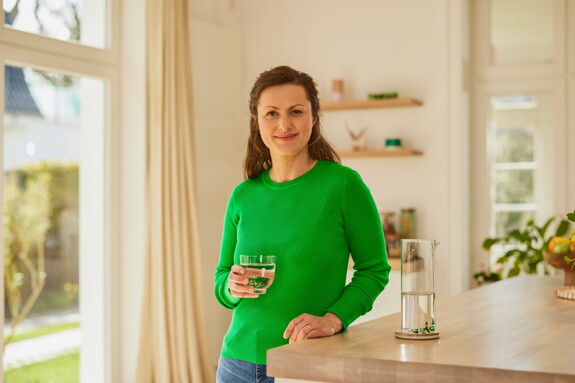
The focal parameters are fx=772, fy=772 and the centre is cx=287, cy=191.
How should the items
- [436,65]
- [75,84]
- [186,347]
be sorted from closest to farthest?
[75,84] < [186,347] < [436,65]

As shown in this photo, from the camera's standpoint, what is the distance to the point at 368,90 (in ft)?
17.1

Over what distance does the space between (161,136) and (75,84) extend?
1.83 ft

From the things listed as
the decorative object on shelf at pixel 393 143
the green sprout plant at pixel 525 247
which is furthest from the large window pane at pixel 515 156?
the decorative object on shelf at pixel 393 143

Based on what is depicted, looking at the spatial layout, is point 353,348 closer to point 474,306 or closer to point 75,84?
point 474,306

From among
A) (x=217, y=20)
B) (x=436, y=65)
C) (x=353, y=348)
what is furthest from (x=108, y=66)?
(x=353, y=348)

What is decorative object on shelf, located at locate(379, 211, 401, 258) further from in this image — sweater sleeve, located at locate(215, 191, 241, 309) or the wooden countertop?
sweater sleeve, located at locate(215, 191, 241, 309)

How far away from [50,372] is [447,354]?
10.3ft

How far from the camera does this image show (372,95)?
16.5 ft

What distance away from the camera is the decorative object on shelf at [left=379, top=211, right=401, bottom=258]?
4.91m

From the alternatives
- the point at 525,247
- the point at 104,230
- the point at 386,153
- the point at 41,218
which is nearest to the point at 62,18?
Answer: the point at 41,218

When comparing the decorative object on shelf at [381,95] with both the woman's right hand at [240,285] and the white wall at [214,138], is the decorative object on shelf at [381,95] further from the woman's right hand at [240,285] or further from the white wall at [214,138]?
the woman's right hand at [240,285]

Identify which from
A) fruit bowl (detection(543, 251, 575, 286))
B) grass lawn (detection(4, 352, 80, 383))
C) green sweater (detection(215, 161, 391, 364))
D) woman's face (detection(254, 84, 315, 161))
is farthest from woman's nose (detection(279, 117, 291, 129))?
grass lawn (detection(4, 352, 80, 383))

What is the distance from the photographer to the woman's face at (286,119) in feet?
6.04

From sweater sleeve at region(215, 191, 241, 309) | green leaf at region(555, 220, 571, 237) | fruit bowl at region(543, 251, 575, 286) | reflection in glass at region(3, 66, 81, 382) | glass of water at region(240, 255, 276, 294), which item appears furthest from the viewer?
green leaf at region(555, 220, 571, 237)
